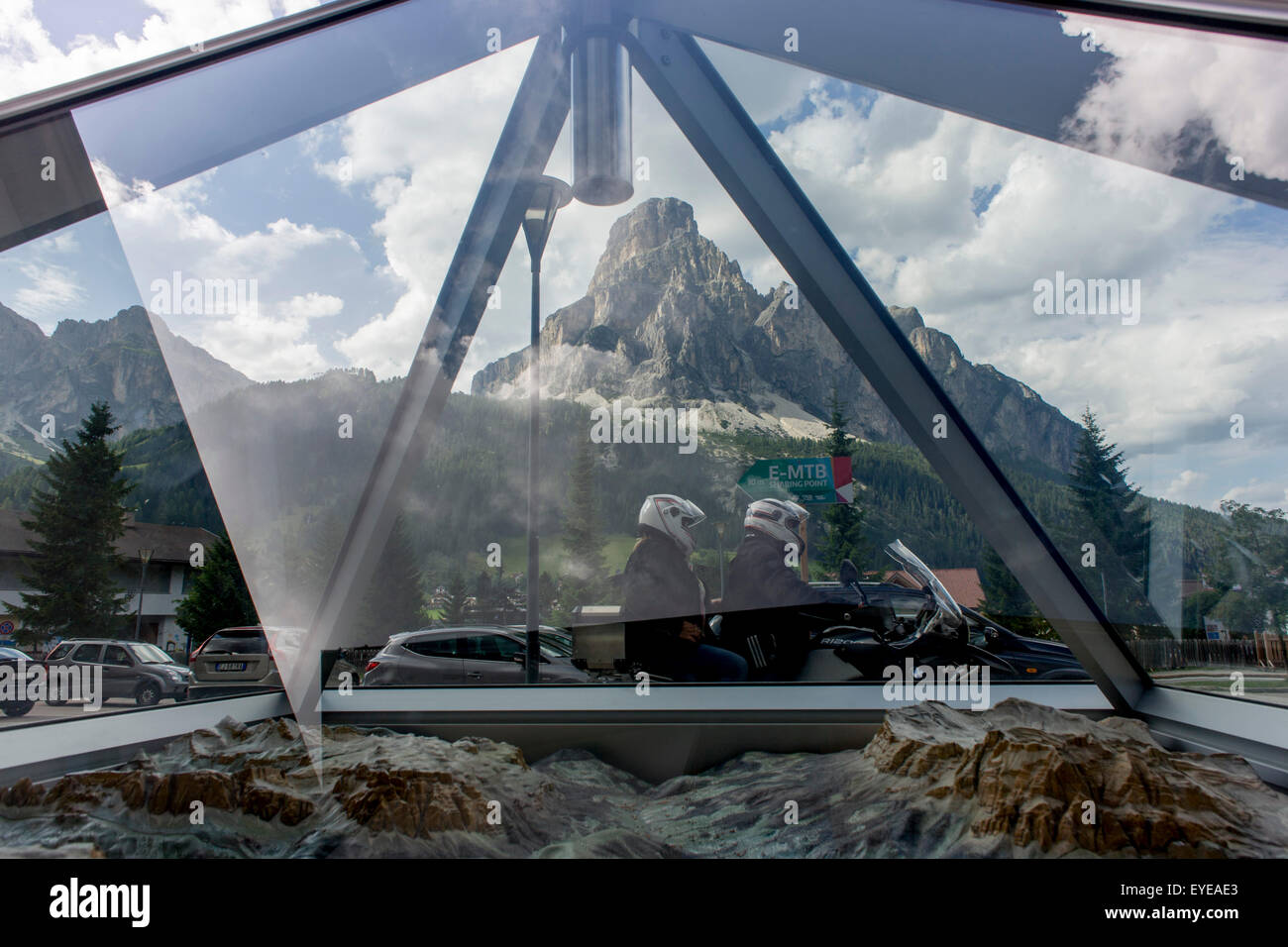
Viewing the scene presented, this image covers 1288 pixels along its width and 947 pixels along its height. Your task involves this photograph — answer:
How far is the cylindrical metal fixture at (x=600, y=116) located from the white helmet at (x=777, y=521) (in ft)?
9.25

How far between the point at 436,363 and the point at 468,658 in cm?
252

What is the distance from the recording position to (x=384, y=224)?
3934 mm

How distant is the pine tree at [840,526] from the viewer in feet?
18.2

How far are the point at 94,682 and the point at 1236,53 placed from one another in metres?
5.25

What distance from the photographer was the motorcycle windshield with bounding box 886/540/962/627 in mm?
5396

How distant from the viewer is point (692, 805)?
3.17m

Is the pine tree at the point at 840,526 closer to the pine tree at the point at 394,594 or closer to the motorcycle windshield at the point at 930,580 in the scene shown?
the motorcycle windshield at the point at 930,580

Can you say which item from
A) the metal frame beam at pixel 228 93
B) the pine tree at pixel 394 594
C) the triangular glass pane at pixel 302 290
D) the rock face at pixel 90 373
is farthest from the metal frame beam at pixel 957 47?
the pine tree at pixel 394 594

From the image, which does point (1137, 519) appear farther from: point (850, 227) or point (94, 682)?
point (94, 682)

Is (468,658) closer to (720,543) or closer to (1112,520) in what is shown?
(720,543)

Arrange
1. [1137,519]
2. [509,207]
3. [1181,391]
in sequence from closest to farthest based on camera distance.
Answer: [1181,391]
[1137,519]
[509,207]

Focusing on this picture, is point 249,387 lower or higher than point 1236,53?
lower
